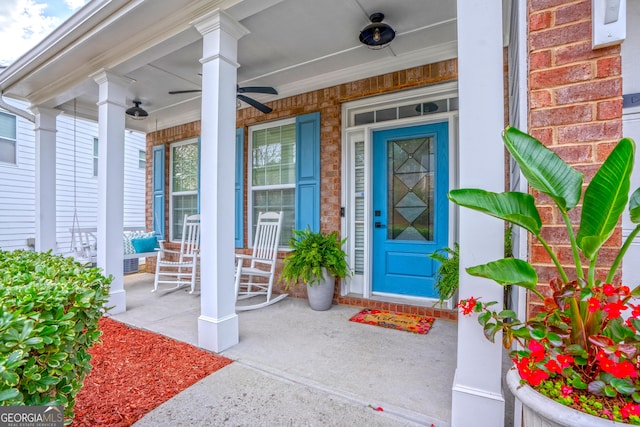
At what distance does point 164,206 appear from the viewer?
5391 millimetres

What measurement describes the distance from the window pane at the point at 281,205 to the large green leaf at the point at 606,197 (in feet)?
10.6

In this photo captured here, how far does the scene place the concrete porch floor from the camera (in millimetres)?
1588

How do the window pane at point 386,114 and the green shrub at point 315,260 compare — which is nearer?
the green shrub at point 315,260

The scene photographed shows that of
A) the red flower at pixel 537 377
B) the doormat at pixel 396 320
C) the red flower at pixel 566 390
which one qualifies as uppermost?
the red flower at pixel 537 377

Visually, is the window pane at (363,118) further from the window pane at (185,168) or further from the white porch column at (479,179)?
the window pane at (185,168)

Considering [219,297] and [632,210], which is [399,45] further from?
[219,297]

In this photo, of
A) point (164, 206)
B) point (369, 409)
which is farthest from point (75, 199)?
point (369, 409)

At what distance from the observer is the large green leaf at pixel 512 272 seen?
3.57ft

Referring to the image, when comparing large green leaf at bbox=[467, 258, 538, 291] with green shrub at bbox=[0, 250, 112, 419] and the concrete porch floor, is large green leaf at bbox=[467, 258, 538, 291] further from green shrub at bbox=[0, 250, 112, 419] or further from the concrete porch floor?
green shrub at bbox=[0, 250, 112, 419]

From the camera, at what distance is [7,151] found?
6043 millimetres

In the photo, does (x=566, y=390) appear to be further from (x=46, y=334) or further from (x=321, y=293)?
(x=321, y=293)

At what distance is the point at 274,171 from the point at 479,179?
309 centimetres

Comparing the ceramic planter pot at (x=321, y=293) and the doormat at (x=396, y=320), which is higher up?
the ceramic planter pot at (x=321, y=293)

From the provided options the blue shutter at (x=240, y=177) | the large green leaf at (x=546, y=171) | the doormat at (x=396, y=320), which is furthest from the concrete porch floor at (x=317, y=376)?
the blue shutter at (x=240, y=177)
